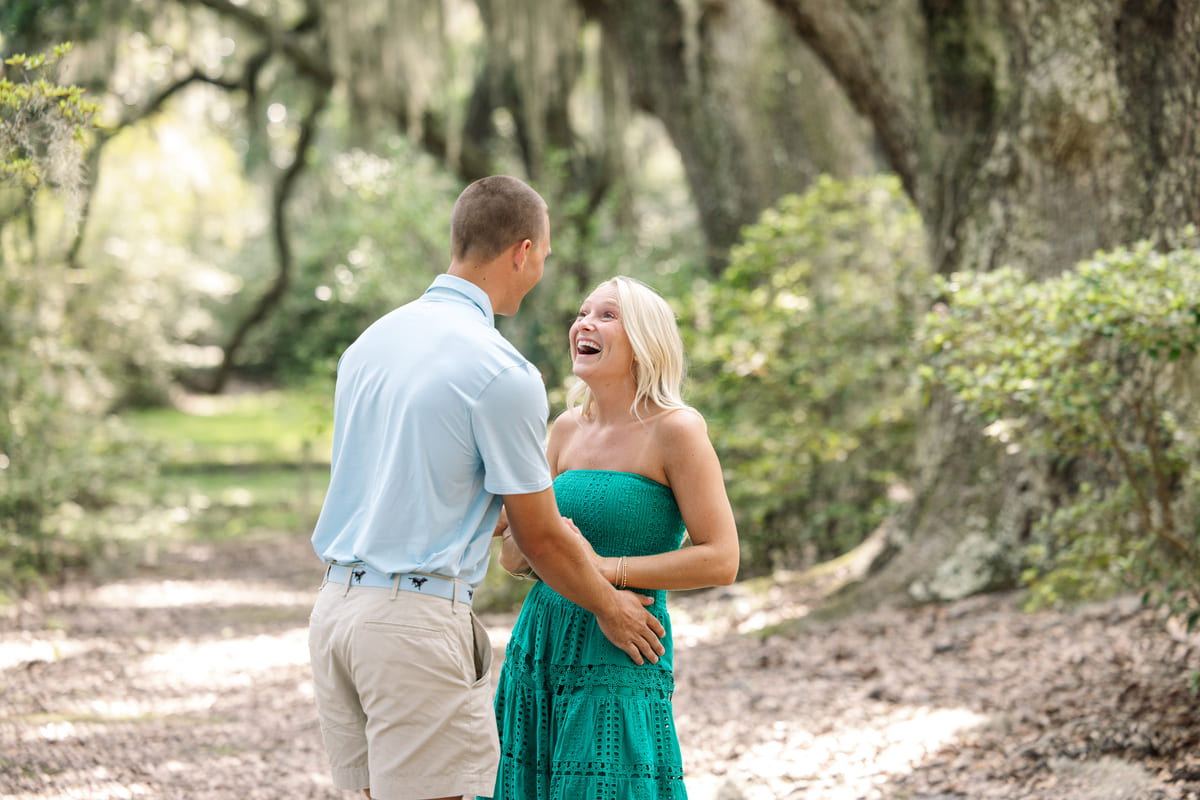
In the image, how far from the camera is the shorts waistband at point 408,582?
2.23m

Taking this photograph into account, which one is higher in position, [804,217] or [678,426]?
[804,217]

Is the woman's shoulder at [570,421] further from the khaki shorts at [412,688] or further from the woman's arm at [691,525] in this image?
the khaki shorts at [412,688]

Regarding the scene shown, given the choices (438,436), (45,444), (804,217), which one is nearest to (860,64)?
(804,217)

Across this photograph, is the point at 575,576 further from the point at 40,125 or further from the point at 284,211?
the point at 284,211

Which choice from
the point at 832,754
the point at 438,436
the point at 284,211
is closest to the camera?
the point at 438,436

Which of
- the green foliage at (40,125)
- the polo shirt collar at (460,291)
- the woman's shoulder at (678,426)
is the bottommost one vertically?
the woman's shoulder at (678,426)

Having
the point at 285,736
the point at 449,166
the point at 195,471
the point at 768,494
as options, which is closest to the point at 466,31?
the point at 449,166

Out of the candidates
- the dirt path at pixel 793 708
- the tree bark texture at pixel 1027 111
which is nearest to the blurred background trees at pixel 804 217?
the tree bark texture at pixel 1027 111

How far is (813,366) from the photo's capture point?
23.9 feet

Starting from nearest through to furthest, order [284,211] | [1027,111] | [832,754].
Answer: [832,754]
[1027,111]
[284,211]

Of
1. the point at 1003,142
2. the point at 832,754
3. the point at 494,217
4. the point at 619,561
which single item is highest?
the point at 1003,142

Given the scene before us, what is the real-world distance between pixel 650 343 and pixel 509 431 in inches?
22.7

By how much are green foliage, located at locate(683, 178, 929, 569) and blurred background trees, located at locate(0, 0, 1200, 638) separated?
0.09 ft

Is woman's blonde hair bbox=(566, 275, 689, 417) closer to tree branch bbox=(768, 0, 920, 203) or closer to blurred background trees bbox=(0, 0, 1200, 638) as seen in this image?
blurred background trees bbox=(0, 0, 1200, 638)
